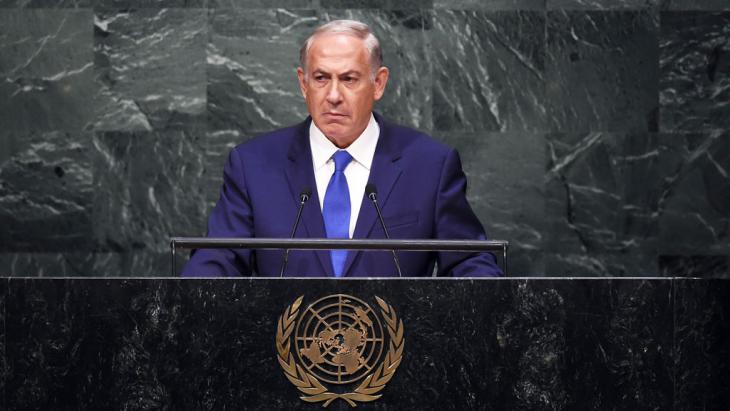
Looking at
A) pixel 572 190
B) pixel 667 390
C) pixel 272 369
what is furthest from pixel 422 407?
pixel 572 190

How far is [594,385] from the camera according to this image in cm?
315

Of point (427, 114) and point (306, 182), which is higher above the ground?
point (306, 182)

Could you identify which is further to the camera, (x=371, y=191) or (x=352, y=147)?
(x=352, y=147)

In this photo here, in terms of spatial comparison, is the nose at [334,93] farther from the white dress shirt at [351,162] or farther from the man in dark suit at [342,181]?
the white dress shirt at [351,162]

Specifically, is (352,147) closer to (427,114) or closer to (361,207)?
(361,207)

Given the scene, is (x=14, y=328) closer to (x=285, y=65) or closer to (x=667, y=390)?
(x=667, y=390)

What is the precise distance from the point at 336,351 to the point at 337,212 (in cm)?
131

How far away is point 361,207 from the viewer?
14.4ft

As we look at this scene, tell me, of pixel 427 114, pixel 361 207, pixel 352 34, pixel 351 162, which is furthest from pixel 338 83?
pixel 427 114

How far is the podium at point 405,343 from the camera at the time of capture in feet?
10.3

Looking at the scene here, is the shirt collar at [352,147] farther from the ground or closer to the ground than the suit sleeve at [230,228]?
farther from the ground

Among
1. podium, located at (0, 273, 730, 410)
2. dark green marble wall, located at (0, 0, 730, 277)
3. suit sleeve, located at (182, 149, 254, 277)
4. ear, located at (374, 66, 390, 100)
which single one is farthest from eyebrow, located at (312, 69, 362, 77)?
dark green marble wall, located at (0, 0, 730, 277)

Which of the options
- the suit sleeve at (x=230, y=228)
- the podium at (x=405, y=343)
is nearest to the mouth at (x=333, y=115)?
the suit sleeve at (x=230, y=228)

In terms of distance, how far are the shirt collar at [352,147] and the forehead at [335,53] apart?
290mm
